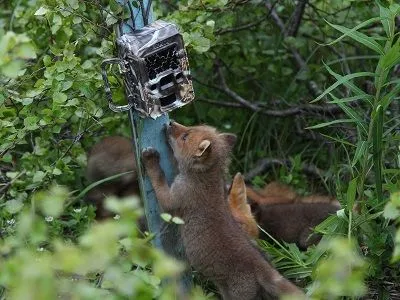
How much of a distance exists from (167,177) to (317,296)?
1867mm

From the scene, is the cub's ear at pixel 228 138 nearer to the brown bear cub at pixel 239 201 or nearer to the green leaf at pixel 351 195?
the brown bear cub at pixel 239 201

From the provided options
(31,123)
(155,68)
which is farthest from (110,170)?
(155,68)

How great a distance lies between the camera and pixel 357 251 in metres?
4.32

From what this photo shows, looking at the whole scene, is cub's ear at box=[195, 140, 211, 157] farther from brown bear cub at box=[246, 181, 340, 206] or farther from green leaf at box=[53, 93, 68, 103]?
brown bear cub at box=[246, 181, 340, 206]

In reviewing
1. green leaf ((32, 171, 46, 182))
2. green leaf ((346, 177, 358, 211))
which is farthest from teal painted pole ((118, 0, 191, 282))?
green leaf ((346, 177, 358, 211))

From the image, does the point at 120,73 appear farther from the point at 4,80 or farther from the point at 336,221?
the point at 336,221

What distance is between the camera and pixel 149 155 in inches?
177

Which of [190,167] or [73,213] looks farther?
[73,213]

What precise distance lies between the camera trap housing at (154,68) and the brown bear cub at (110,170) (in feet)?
5.51

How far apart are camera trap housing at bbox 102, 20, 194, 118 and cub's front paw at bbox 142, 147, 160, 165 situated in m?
0.23

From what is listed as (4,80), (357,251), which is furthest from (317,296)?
(4,80)

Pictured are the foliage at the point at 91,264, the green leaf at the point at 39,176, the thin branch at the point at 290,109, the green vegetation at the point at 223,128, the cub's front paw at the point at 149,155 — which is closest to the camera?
the foliage at the point at 91,264

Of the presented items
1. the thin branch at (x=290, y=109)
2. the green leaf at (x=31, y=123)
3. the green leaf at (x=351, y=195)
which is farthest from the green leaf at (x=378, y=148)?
the thin branch at (x=290, y=109)

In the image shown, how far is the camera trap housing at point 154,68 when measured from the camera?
4.14 meters
